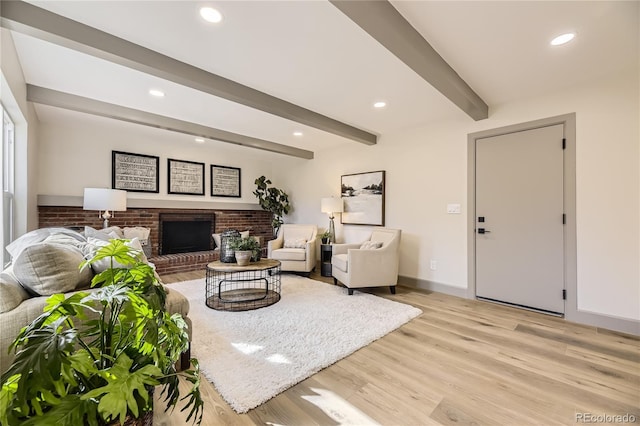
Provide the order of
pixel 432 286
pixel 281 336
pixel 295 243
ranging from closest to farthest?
pixel 281 336 → pixel 432 286 → pixel 295 243

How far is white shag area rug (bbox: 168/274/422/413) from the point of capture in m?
1.71

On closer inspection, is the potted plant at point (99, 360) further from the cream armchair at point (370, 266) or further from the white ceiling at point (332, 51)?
the cream armchair at point (370, 266)

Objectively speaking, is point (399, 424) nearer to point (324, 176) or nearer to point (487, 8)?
point (487, 8)

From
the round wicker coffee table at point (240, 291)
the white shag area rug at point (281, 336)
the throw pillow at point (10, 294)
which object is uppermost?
the throw pillow at point (10, 294)

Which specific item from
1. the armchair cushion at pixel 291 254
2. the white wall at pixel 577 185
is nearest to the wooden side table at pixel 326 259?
the armchair cushion at pixel 291 254

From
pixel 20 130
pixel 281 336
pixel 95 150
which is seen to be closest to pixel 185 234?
pixel 95 150

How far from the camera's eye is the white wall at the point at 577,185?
244 centimetres

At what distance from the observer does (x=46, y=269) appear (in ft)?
4.58

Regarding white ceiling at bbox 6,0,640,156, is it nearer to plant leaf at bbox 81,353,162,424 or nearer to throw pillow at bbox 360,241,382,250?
throw pillow at bbox 360,241,382,250

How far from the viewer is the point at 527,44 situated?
2066mm

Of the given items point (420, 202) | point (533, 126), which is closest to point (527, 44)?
point (533, 126)

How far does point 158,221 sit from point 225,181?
1488 mm

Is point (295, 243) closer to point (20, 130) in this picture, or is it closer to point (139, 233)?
point (139, 233)

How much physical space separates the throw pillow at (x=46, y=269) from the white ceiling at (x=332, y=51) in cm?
151
